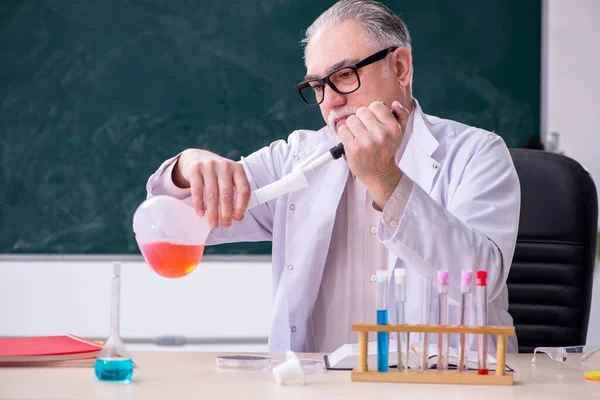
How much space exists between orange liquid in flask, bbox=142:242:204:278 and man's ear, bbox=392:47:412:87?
0.83 meters

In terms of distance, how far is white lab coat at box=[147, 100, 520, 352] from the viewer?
1.37m

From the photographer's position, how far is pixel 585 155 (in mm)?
3080

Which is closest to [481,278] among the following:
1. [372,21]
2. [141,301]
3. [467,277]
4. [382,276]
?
[467,277]

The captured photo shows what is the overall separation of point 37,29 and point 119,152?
0.57 m

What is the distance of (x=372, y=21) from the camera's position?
5.86 ft

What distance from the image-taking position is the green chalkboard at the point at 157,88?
9.69 ft

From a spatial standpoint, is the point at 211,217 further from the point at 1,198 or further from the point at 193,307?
the point at 1,198

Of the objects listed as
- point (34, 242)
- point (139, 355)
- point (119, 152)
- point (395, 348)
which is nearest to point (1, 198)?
point (34, 242)

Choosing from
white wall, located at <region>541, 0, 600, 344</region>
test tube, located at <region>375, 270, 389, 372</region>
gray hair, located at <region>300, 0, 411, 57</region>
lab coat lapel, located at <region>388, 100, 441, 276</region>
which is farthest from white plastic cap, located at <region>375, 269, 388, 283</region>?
white wall, located at <region>541, 0, 600, 344</region>

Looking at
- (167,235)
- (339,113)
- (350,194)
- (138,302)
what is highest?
(339,113)

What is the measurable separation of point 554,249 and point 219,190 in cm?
95

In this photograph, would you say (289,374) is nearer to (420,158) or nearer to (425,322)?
(425,322)

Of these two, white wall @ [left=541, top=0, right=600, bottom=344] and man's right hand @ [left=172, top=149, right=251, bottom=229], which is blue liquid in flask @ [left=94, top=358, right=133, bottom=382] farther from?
white wall @ [left=541, top=0, right=600, bottom=344]

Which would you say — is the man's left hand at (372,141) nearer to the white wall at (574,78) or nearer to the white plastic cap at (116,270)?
the white plastic cap at (116,270)
